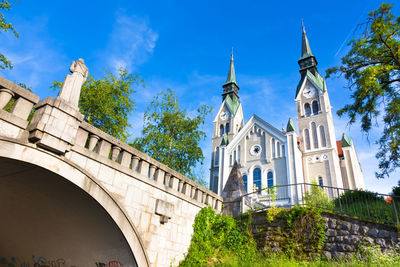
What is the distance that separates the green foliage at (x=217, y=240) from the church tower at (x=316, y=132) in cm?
1972

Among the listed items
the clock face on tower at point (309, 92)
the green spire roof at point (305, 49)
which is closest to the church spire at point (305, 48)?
the green spire roof at point (305, 49)

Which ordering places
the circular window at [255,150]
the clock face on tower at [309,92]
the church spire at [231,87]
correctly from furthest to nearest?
the church spire at [231,87], the clock face on tower at [309,92], the circular window at [255,150]

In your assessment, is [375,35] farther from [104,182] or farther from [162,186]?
[104,182]

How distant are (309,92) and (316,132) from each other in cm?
614

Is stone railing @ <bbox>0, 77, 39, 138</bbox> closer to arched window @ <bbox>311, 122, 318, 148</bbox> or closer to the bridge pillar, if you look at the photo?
the bridge pillar

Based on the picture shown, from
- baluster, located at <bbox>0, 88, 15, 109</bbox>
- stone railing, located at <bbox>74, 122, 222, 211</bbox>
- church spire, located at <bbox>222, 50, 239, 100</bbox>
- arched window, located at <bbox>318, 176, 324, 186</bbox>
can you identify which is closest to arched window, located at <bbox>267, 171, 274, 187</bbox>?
arched window, located at <bbox>318, 176, 324, 186</bbox>

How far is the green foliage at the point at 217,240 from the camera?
808 cm

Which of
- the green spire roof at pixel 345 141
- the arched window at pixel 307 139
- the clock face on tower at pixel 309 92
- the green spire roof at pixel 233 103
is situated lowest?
the arched window at pixel 307 139

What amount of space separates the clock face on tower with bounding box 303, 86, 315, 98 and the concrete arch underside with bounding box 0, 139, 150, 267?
30472 mm

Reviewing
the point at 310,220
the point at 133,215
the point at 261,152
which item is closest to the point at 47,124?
the point at 133,215

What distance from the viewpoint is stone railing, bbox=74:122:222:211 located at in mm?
5872

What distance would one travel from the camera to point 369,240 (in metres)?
7.59

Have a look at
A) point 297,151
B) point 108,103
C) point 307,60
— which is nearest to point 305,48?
Answer: point 307,60

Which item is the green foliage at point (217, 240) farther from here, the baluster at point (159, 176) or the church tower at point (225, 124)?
the church tower at point (225, 124)
